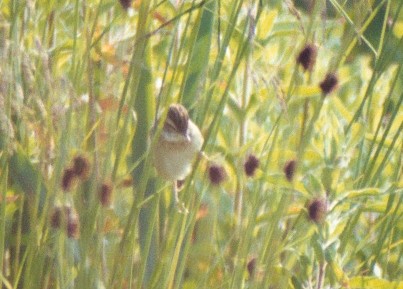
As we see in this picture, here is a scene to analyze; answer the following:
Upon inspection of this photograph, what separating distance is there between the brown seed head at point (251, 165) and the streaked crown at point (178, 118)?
0.13 metres

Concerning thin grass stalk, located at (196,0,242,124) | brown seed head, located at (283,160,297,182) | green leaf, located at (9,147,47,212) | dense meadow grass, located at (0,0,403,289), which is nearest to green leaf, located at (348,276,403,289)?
dense meadow grass, located at (0,0,403,289)

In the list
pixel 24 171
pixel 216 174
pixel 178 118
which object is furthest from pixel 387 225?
pixel 24 171

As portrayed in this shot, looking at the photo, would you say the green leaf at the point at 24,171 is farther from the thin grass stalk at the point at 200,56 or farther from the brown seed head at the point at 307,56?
the brown seed head at the point at 307,56

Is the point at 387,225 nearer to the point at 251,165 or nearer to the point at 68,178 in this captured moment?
the point at 251,165

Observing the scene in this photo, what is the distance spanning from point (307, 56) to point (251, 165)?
150 mm

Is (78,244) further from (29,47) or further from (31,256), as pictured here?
(29,47)

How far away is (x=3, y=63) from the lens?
85 cm

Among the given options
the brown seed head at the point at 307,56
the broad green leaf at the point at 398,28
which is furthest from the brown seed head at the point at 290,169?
the broad green leaf at the point at 398,28

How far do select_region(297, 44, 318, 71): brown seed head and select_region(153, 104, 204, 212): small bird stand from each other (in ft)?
0.41

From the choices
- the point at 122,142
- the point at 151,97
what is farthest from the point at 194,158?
the point at 151,97

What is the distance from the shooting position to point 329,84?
2.97 ft

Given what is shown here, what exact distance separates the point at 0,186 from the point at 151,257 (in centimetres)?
21

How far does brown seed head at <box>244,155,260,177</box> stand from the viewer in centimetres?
100

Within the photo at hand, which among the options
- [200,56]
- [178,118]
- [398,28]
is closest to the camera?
[178,118]
